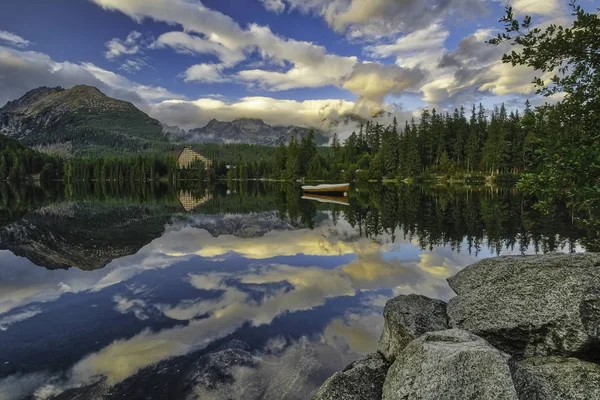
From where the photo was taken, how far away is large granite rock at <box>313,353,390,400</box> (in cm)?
711

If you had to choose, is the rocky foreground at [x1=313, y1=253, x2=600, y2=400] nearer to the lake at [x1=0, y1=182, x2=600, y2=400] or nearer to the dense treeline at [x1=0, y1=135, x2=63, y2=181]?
the lake at [x1=0, y1=182, x2=600, y2=400]

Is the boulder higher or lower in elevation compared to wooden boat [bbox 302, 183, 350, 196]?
lower


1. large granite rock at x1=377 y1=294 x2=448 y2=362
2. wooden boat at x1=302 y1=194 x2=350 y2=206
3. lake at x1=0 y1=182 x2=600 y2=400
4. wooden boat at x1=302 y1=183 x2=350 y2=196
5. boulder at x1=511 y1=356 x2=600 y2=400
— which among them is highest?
wooden boat at x1=302 y1=183 x2=350 y2=196

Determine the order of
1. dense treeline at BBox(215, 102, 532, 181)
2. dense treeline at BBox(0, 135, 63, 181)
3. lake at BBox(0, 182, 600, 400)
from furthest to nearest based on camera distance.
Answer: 1. dense treeline at BBox(0, 135, 63, 181)
2. dense treeline at BBox(215, 102, 532, 181)
3. lake at BBox(0, 182, 600, 400)

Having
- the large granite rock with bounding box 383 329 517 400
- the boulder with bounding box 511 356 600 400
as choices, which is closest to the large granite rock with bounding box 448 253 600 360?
the boulder with bounding box 511 356 600 400

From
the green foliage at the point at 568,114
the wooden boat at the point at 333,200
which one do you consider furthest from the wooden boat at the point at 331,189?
the green foliage at the point at 568,114

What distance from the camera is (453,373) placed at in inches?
202

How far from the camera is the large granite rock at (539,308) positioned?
21.4 feet

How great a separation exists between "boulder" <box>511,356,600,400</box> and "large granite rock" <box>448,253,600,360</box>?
25.9 inches

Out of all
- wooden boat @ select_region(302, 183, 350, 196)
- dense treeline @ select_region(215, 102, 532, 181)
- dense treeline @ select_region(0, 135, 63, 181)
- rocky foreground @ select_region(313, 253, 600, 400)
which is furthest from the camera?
dense treeline @ select_region(0, 135, 63, 181)

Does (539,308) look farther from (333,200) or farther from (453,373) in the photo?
(333,200)

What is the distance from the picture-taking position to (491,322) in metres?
7.52

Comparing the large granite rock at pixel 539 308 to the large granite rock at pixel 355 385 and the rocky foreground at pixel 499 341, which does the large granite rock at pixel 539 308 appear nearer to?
the rocky foreground at pixel 499 341

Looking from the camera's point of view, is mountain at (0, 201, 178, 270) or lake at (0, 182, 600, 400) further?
mountain at (0, 201, 178, 270)
